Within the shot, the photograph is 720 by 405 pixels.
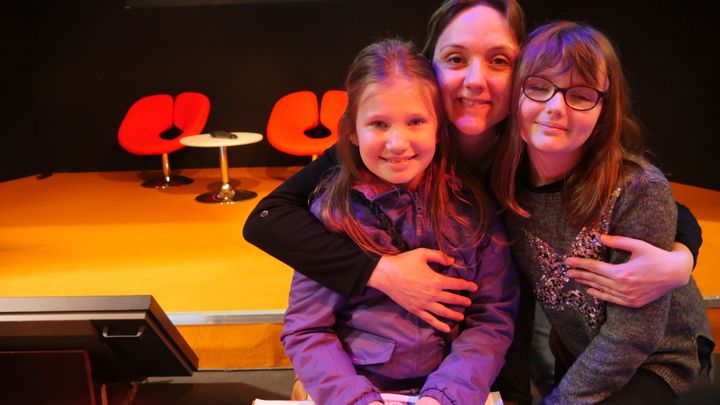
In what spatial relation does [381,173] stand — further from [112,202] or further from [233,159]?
[233,159]

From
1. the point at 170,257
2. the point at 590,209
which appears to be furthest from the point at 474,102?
the point at 170,257

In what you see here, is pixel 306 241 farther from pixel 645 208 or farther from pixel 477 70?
pixel 645 208

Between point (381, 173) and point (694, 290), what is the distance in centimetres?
94

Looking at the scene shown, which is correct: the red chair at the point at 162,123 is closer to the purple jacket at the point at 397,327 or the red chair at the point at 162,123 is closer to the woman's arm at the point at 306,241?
the woman's arm at the point at 306,241

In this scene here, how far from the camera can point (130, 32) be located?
6660 millimetres

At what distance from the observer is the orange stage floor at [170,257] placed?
2703mm

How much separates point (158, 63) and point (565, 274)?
6388 millimetres

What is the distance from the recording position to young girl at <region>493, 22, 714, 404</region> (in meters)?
1.33

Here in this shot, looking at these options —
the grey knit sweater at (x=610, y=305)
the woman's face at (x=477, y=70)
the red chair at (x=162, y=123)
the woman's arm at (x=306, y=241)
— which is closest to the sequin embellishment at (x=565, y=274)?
the grey knit sweater at (x=610, y=305)

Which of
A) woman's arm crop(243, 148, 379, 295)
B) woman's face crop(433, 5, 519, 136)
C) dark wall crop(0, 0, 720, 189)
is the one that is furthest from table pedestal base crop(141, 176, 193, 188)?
woman's face crop(433, 5, 519, 136)

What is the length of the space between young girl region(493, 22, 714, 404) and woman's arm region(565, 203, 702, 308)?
0.03 metres

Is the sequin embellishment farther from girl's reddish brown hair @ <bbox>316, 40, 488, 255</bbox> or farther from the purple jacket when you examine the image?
girl's reddish brown hair @ <bbox>316, 40, 488, 255</bbox>

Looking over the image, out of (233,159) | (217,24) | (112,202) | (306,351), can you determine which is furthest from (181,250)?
(217,24)

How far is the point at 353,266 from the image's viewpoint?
145 cm
